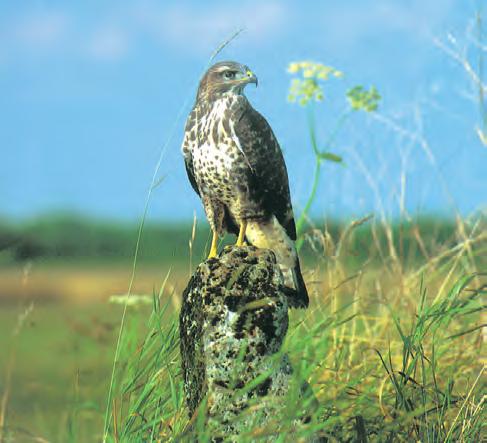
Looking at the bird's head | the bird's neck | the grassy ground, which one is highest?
the bird's head

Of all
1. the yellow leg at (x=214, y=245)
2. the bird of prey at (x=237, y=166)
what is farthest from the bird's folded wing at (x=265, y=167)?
the yellow leg at (x=214, y=245)

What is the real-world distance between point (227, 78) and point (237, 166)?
42 cm

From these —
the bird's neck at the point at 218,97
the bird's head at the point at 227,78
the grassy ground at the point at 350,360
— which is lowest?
the grassy ground at the point at 350,360

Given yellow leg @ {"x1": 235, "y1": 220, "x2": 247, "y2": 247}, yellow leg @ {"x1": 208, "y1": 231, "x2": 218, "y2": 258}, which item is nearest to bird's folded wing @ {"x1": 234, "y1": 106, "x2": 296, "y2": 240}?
yellow leg @ {"x1": 235, "y1": 220, "x2": 247, "y2": 247}

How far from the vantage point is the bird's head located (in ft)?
13.9

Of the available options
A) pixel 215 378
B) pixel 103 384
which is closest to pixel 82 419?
pixel 103 384

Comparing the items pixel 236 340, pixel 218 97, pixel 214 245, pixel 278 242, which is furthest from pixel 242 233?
pixel 236 340

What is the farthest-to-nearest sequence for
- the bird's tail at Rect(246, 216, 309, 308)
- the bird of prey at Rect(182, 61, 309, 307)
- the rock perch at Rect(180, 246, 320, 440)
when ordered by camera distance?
the bird's tail at Rect(246, 216, 309, 308)
the bird of prey at Rect(182, 61, 309, 307)
the rock perch at Rect(180, 246, 320, 440)

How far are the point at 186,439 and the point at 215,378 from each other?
0.28m

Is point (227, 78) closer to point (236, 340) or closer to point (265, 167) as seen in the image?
point (265, 167)

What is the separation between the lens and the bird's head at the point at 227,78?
4249mm

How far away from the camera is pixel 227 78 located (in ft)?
14.0

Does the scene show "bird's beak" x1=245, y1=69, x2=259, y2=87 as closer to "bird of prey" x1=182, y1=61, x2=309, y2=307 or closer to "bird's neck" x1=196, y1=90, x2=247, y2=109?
"bird of prey" x1=182, y1=61, x2=309, y2=307

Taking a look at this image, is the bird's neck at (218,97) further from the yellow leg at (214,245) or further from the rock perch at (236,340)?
the rock perch at (236,340)
